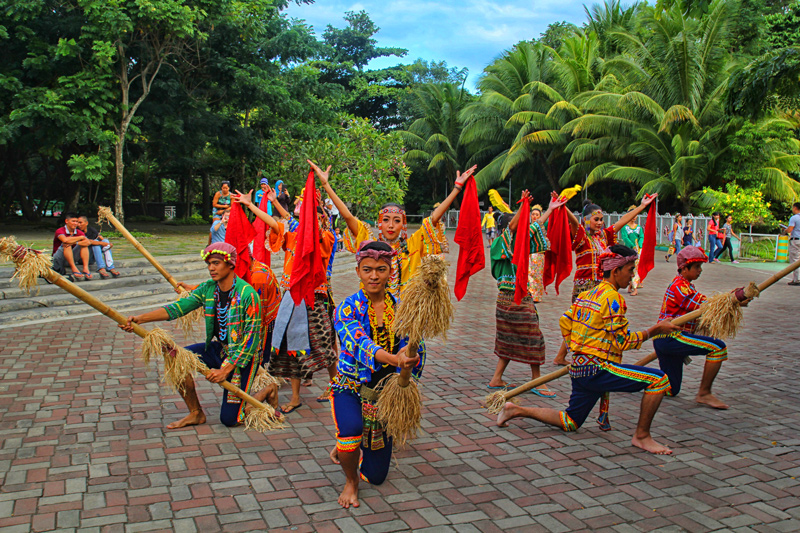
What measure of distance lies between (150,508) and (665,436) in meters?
3.85

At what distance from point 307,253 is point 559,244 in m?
2.91

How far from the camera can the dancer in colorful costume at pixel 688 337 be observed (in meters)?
5.57

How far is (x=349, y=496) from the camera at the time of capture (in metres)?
3.84

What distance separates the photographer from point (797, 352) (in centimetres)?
797

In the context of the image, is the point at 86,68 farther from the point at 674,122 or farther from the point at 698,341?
the point at 674,122

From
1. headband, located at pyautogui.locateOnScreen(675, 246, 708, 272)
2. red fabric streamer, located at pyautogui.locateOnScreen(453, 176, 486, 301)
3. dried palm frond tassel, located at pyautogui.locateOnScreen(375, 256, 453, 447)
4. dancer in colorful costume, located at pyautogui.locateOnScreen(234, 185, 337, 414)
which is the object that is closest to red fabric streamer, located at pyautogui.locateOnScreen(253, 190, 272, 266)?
dancer in colorful costume, located at pyautogui.locateOnScreen(234, 185, 337, 414)

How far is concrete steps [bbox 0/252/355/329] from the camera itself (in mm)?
9398

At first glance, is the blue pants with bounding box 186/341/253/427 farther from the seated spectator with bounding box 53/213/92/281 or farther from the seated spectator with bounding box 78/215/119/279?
the seated spectator with bounding box 78/215/119/279

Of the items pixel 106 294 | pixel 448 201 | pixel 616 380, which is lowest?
pixel 106 294

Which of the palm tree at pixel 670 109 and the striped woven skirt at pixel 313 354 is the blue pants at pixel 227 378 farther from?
the palm tree at pixel 670 109

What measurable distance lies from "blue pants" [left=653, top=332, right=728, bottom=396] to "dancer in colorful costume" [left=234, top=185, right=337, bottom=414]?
306cm

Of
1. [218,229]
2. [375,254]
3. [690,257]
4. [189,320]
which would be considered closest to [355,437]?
[375,254]

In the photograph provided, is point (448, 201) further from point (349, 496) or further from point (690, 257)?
point (349, 496)

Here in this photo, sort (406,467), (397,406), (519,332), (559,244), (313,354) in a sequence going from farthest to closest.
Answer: (559,244), (519,332), (313,354), (406,467), (397,406)
